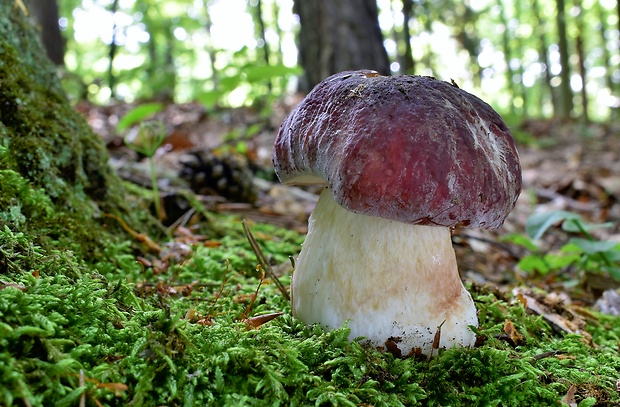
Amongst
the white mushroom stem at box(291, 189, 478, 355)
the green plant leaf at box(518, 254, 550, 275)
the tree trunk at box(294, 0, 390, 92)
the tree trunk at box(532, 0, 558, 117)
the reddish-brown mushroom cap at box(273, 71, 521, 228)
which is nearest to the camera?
the reddish-brown mushroom cap at box(273, 71, 521, 228)

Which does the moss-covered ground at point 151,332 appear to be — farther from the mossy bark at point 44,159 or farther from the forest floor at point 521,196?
the forest floor at point 521,196

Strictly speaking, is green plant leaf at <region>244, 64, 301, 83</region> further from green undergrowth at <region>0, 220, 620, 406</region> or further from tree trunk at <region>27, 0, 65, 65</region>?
tree trunk at <region>27, 0, 65, 65</region>

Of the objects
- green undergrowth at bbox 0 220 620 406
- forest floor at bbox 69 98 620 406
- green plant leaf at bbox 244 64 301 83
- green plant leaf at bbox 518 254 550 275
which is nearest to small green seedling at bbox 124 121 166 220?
forest floor at bbox 69 98 620 406

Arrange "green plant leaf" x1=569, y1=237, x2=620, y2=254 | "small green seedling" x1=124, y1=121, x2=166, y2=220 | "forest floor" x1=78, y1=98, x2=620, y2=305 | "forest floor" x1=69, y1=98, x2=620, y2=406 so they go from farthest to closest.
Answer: "forest floor" x1=78, y1=98, x2=620, y2=305 → "green plant leaf" x1=569, y1=237, x2=620, y2=254 → "small green seedling" x1=124, y1=121, x2=166, y2=220 → "forest floor" x1=69, y1=98, x2=620, y2=406

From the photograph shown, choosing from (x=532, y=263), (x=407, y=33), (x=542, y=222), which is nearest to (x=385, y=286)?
(x=542, y=222)

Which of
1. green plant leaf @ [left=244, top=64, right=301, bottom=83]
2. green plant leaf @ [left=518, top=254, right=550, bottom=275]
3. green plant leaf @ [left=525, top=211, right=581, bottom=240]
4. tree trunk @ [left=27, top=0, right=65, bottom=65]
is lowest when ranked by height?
green plant leaf @ [left=518, top=254, right=550, bottom=275]

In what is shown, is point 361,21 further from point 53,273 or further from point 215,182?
point 53,273

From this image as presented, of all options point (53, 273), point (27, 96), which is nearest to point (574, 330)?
point (53, 273)

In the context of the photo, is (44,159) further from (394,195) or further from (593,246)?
(593,246)
